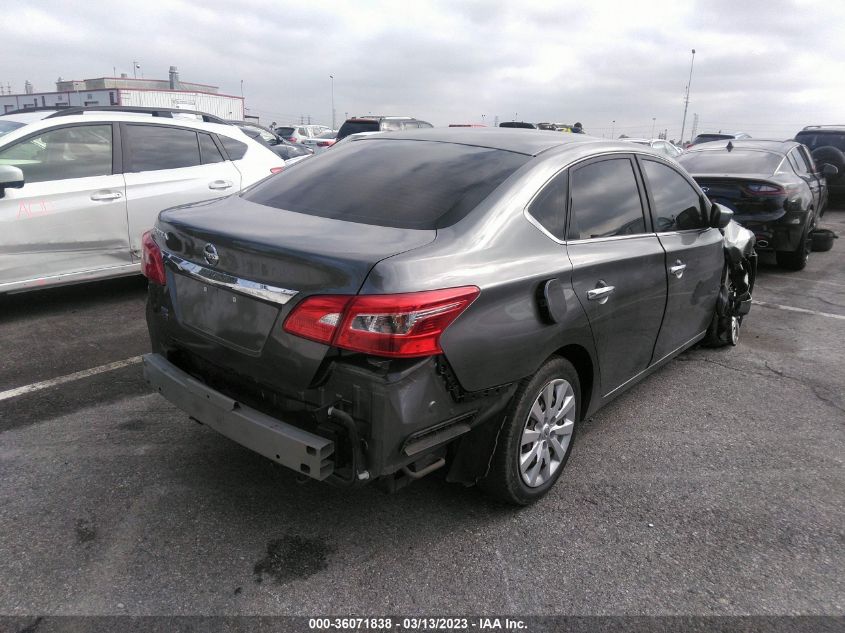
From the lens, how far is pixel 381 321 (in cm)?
218

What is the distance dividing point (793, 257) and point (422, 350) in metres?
7.92

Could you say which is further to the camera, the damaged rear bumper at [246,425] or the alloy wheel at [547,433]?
the alloy wheel at [547,433]

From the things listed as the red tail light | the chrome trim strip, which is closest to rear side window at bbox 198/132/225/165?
the chrome trim strip

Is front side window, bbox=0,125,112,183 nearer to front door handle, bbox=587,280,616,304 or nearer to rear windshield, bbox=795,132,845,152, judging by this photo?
front door handle, bbox=587,280,616,304

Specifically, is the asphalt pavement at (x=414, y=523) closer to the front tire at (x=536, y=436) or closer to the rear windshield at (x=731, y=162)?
the front tire at (x=536, y=436)

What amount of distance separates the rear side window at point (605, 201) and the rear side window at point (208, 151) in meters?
4.42

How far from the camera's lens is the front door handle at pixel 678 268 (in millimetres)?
3707

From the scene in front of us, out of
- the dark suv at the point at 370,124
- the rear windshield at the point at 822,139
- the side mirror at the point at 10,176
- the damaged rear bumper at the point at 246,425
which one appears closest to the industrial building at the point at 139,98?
the dark suv at the point at 370,124

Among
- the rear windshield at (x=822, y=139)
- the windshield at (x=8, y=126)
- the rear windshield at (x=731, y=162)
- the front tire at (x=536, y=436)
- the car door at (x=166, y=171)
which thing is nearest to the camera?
the front tire at (x=536, y=436)

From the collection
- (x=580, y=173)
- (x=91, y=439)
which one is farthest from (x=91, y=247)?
(x=580, y=173)

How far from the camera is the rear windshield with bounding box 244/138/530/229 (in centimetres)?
271

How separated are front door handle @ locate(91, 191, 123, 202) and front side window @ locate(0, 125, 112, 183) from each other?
0.17 meters

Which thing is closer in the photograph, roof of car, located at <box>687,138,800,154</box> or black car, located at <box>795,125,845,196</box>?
roof of car, located at <box>687,138,800,154</box>

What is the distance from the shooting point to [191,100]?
136 feet
